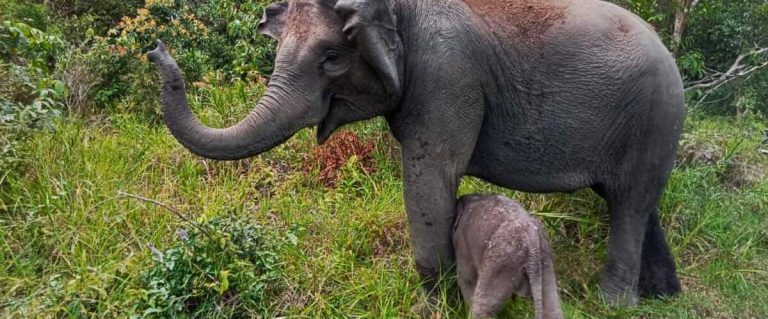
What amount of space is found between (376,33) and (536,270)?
3.94 ft

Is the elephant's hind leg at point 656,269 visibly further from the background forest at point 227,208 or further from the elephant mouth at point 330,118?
the elephant mouth at point 330,118

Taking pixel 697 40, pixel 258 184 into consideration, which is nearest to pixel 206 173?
pixel 258 184

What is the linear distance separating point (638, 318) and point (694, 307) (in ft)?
1.39

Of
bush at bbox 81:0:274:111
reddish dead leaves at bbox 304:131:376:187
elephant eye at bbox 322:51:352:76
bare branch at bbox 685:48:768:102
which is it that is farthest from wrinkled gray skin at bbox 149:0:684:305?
bare branch at bbox 685:48:768:102

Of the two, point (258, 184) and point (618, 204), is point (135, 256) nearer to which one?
point (258, 184)

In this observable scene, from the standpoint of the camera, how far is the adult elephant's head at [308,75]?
324cm

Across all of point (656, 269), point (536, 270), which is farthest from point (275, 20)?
point (656, 269)

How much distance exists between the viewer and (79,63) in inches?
274

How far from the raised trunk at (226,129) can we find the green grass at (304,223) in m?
0.90

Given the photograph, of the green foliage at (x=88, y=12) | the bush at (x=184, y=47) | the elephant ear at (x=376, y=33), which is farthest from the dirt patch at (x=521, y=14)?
the green foliage at (x=88, y=12)

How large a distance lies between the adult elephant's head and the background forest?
80 cm

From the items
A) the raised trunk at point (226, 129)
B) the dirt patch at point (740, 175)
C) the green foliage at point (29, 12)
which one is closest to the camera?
the raised trunk at point (226, 129)

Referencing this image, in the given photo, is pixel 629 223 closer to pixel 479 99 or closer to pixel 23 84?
pixel 479 99

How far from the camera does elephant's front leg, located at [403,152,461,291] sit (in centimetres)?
354
